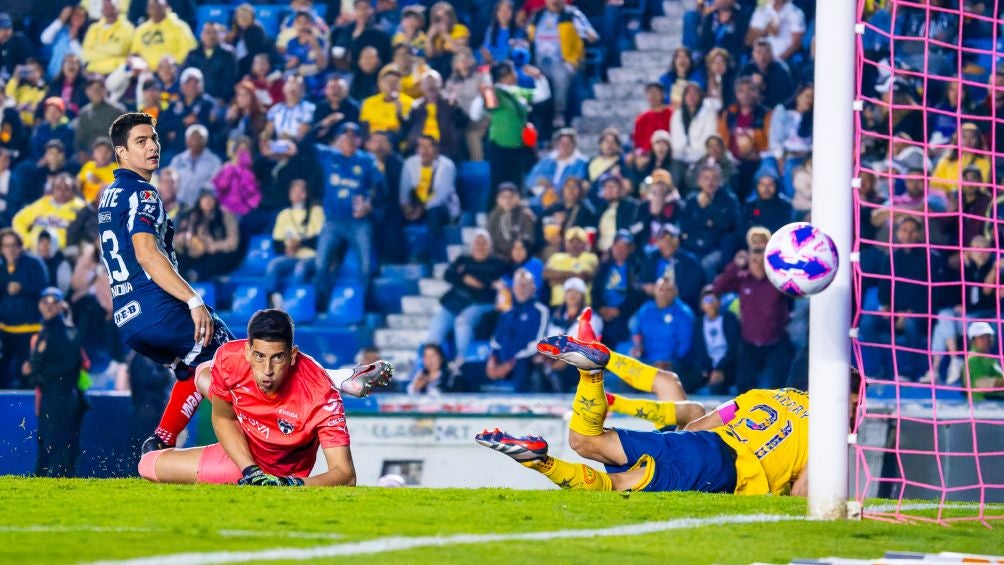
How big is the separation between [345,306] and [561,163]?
2.41 m

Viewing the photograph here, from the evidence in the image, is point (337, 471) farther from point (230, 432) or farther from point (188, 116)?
point (188, 116)

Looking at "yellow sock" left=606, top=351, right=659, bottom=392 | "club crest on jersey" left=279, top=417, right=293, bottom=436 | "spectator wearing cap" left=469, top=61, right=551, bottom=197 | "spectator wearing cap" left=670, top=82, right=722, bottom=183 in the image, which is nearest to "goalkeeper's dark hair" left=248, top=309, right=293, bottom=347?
"club crest on jersey" left=279, top=417, right=293, bottom=436

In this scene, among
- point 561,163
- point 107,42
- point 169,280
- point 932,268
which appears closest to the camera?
point 169,280

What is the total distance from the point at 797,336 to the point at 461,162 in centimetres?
401

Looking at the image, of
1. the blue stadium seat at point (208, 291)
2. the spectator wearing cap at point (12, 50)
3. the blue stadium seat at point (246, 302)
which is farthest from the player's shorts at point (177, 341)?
the spectator wearing cap at point (12, 50)

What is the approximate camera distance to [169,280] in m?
6.72

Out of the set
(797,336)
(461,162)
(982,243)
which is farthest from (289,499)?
(461,162)

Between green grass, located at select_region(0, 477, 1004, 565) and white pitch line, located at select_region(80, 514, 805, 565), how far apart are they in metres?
0.08

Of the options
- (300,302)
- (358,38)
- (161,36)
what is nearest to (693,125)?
(358,38)

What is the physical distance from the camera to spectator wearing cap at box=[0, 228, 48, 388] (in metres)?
13.3

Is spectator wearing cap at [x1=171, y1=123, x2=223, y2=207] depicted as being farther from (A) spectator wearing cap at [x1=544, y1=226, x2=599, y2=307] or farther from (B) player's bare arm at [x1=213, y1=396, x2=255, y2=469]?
(B) player's bare arm at [x1=213, y1=396, x2=255, y2=469]

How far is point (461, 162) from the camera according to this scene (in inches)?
550

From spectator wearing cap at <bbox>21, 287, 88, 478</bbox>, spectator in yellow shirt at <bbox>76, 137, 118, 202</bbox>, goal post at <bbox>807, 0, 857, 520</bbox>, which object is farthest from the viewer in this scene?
spectator in yellow shirt at <bbox>76, 137, 118, 202</bbox>

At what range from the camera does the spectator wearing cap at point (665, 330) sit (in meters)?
11.8
